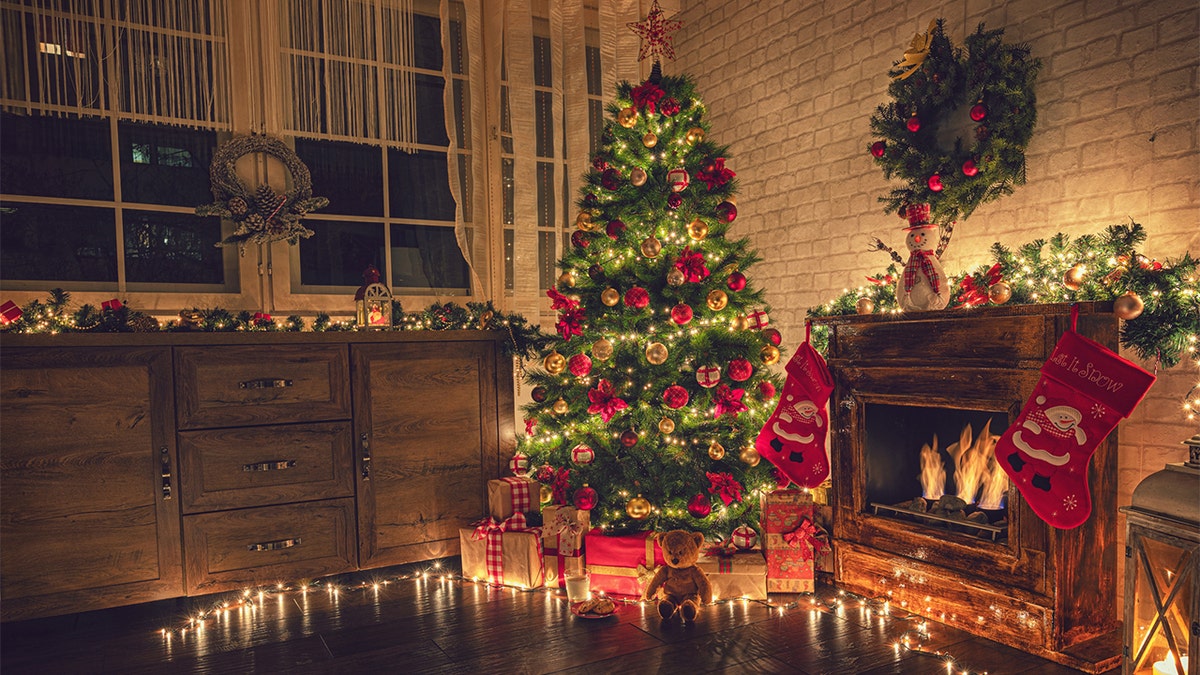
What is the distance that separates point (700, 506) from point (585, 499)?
0.45 meters

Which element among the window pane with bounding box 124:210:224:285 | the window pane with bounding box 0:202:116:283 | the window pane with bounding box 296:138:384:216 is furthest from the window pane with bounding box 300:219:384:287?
the window pane with bounding box 0:202:116:283

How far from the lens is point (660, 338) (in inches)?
111

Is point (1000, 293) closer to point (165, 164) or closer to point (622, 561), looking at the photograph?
point (622, 561)

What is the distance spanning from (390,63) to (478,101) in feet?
1.58

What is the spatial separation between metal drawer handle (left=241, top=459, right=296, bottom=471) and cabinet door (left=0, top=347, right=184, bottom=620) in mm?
256

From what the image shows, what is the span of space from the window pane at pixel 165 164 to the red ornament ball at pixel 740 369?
2.56 metres

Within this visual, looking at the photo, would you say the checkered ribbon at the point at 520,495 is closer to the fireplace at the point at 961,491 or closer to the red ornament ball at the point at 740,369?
the red ornament ball at the point at 740,369

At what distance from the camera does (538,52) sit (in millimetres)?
4051

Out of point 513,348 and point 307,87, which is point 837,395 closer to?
point 513,348

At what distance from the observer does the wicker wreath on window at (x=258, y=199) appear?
317cm

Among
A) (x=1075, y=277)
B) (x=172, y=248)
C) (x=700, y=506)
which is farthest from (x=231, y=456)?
(x=1075, y=277)

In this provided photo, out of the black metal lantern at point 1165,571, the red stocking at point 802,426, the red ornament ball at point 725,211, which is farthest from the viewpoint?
the red ornament ball at point 725,211

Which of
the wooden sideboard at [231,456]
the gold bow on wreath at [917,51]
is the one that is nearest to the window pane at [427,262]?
the wooden sideboard at [231,456]

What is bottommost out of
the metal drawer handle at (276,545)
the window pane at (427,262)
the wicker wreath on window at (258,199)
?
the metal drawer handle at (276,545)
